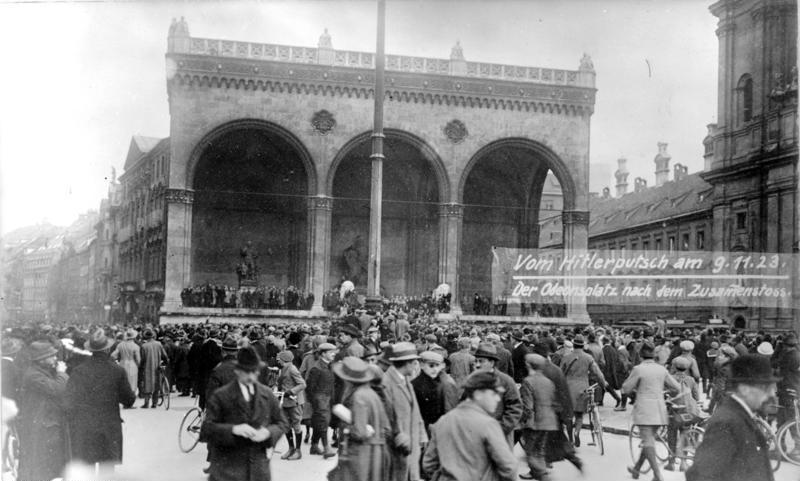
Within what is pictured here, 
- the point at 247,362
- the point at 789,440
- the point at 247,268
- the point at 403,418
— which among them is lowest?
the point at 789,440

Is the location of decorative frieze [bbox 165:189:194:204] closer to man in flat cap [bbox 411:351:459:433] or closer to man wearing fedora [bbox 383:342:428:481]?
man in flat cap [bbox 411:351:459:433]

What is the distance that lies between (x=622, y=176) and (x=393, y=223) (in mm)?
41090

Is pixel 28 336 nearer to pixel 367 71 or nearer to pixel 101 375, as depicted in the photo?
pixel 101 375

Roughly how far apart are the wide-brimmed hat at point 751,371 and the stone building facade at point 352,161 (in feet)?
94.1

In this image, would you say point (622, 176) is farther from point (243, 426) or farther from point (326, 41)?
point (243, 426)

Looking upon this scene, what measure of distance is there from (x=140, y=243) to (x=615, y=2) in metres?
37.9

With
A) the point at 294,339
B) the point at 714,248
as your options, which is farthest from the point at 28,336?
the point at 714,248

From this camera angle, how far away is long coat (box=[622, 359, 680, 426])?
9023mm

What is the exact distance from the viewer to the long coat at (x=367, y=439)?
6160 millimetres

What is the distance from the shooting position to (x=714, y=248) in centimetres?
3809

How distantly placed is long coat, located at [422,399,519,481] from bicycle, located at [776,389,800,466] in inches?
256

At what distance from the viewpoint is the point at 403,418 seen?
6.68 metres

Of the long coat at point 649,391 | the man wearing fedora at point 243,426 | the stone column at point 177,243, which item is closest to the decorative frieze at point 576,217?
the stone column at point 177,243

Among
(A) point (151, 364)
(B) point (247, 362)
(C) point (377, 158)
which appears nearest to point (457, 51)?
(C) point (377, 158)
